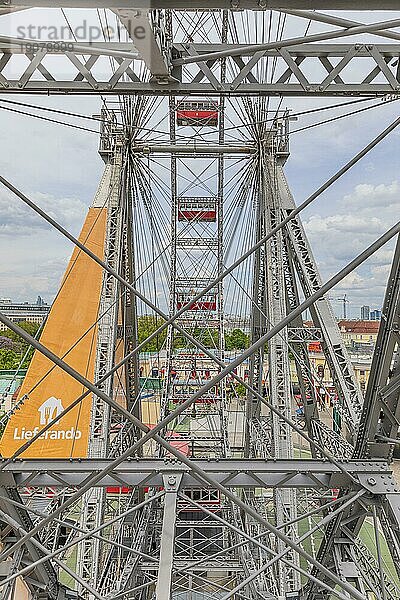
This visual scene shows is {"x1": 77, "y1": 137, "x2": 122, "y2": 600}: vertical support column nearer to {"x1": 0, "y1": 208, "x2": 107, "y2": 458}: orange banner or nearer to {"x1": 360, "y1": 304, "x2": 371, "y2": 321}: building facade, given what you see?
{"x1": 0, "y1": 208, "x2": 107, "y2": 458}: orange banner

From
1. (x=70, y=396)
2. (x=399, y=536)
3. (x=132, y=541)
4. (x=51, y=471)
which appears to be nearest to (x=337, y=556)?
(x=399, y=536)

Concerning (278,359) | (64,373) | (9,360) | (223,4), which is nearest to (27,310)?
(64,373)

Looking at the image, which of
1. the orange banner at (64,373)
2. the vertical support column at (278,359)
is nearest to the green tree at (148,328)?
the orange banner at (64,373)

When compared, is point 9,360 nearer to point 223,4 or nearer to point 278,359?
point 278,359

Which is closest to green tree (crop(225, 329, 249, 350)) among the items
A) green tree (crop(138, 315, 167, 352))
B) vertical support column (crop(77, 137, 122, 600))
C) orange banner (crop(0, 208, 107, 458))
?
green tree (crop(138, 315, 167, 352))

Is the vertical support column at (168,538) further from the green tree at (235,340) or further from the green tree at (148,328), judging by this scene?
the green tree at (235,340)

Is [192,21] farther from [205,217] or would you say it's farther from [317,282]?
[317,282]
